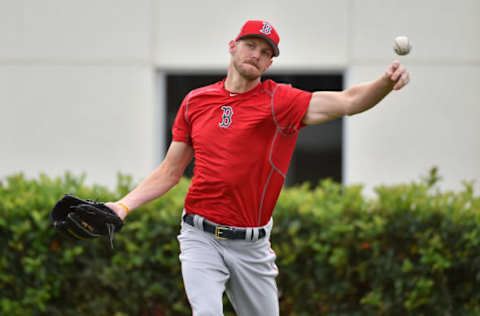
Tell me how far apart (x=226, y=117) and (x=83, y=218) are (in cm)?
106

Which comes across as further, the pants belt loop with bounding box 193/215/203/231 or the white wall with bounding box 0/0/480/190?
the white wall with bounding box 0/0/480/190

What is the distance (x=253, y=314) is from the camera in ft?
14.0

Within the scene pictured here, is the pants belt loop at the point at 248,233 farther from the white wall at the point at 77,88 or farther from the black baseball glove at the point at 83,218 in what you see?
the white wall at the point at 77,88

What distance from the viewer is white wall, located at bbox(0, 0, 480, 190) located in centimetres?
833

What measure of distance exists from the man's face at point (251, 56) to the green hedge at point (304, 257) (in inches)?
85.3

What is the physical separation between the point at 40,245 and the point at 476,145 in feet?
17.7

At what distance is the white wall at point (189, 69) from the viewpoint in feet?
27.3

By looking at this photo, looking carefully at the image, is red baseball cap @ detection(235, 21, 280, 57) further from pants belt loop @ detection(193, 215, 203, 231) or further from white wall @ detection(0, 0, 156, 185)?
white wall @ detection(0, 0, 156, 185)

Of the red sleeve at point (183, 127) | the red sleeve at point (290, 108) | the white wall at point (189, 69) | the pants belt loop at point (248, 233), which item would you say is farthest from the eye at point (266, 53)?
the white wall at point (189, 69)

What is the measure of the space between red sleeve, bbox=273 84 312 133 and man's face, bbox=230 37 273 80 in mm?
201

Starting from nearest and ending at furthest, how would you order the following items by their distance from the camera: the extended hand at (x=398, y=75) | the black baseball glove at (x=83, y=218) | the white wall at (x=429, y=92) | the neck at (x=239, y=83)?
the extended hand at (x=398, y=75) < the black baseball glove at (x=83, y=218) < the neck at (x=239, y=83) < the white wall at (x=429, y=92)

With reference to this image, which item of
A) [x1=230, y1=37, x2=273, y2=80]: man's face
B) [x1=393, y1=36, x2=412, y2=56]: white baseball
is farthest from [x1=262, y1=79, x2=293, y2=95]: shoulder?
[x1=393, y1=36, x2=412, y2=56]: white baseball

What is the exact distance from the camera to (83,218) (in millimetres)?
3951

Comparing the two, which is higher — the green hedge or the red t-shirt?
the red t-shirt
